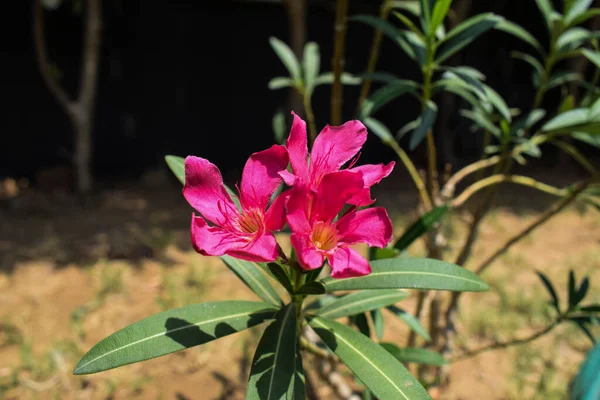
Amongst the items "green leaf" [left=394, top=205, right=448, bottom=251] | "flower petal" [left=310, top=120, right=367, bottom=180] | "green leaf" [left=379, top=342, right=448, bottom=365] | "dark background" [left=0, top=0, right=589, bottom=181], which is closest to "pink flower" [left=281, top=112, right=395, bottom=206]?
"flower petal" [left=310, top=120, right=367, bottom=180]

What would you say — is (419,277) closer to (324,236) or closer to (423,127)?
(324,236)

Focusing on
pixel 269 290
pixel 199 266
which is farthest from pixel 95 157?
pixel 269 290

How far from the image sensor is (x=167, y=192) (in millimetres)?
5312

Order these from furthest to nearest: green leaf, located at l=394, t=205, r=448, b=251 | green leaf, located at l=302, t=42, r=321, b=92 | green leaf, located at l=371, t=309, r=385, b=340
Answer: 1. green leaf, located at l=302, t=42, r=321, b=92
2. green leaf, located at l=371, t=309, r=385, b=340
3. green leaf, located at l=394, t=205, r=448, b=251

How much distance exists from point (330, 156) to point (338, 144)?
27mm

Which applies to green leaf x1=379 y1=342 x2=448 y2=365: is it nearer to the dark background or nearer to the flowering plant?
the flowering plant

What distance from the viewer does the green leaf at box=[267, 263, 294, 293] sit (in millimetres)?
859

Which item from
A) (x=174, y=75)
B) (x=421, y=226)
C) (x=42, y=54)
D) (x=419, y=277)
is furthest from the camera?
(x=174, y=75)

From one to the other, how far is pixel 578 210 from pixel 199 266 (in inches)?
144

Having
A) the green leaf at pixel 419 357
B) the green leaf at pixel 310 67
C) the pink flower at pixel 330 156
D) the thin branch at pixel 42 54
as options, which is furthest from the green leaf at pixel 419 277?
the thin branch at pixel 42 54

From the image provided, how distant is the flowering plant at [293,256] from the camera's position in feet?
2.36

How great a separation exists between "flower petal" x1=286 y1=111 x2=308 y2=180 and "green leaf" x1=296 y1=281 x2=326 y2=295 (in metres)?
0.19

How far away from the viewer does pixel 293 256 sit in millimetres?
881

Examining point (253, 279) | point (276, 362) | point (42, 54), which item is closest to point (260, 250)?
point (276, 362)
